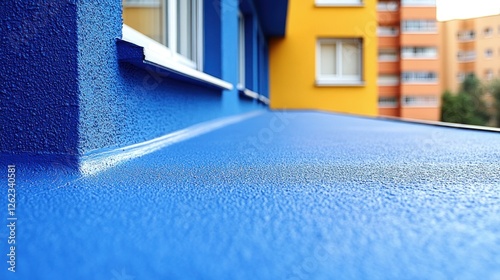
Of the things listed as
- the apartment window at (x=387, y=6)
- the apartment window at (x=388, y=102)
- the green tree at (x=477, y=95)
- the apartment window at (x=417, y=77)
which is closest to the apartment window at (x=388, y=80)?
the apartment window at (x=417, y=77)

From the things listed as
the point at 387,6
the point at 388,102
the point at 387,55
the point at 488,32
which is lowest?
the point at 388,102

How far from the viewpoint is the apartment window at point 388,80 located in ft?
99.2

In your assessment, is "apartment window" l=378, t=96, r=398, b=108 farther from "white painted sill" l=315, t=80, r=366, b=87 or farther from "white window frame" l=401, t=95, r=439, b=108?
"white painted sill" l=315, t=80, r=366, b=87

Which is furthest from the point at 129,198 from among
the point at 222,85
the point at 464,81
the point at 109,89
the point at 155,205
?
the point at 464,81

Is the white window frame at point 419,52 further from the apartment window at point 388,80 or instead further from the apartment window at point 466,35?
the apartment window at point 466,35

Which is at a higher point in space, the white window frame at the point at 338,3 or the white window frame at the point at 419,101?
the white window frame at the point at 338,3

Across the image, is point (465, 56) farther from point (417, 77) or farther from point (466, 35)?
point (417, 77)

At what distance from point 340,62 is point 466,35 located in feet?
115

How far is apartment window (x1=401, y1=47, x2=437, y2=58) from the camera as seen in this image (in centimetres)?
2956

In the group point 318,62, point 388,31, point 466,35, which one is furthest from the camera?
point 466,35

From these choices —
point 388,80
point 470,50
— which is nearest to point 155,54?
point 388,80

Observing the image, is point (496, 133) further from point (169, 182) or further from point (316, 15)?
point (316, 15)

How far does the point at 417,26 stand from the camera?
1174 inches

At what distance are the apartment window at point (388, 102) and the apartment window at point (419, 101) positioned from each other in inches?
32.0
